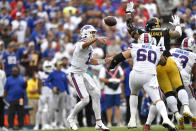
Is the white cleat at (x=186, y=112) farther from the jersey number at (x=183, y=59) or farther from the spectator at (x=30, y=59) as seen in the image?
the spectator at (x=30, y=59)

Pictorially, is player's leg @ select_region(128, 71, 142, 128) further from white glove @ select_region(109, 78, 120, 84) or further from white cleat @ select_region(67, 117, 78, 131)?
white glove @ select_region(109, 78, 120, 84)

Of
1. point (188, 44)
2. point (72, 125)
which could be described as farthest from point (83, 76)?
point (188, 44)

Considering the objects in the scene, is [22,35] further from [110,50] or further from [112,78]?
[112,78]

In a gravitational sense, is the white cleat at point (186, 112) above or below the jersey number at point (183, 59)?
below

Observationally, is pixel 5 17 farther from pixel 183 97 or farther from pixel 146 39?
pixel 146 39

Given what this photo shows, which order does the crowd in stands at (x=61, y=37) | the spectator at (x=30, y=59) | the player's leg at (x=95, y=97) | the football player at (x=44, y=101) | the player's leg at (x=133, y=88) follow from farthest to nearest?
the spectator at (x=30, y=59) < the football player at (x=44, y=101) < the crowd in stands at (x=61, y=37) < the player's leg at (x=95, y=97) < the player's leg at (x=133, y=88)

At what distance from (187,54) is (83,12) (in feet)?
31.2

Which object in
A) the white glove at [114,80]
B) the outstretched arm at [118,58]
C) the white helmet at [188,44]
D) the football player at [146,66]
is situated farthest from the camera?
the white glove at [114,80]

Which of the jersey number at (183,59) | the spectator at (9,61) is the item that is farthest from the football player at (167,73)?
the spectator at (9,61)

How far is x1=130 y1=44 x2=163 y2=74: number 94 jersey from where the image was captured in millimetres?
9023

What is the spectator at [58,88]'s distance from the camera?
1466cm

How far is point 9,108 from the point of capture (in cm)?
1496

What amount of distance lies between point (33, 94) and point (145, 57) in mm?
7705

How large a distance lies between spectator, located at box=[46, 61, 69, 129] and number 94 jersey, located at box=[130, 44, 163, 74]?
5837 millimetres
